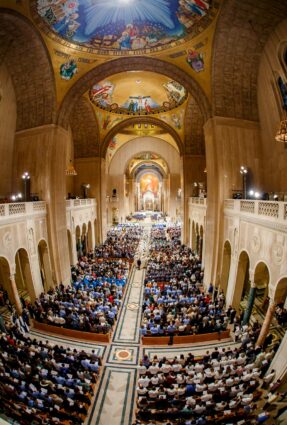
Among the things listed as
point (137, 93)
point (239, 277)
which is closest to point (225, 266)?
point (239, 277)

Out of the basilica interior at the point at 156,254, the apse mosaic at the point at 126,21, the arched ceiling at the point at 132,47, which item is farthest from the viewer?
the apse mosaic at the point at 126,21

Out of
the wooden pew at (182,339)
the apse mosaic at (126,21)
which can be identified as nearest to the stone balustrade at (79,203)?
the apse mosaic at (126,21)

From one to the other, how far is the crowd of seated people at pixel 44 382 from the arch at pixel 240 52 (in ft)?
40.0

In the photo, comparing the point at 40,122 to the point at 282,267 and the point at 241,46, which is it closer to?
the point at 241,46

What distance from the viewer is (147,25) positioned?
40.2 ft

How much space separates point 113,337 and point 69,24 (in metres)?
13.0

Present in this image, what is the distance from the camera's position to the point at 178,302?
10938mm

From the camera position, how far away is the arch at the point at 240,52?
10026mm

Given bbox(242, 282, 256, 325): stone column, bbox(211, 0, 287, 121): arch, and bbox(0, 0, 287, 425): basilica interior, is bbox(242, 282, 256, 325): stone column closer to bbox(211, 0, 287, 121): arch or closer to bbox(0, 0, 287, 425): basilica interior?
bbox(0, 0, 287, 425): basilica interior

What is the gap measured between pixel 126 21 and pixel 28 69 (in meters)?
5.18

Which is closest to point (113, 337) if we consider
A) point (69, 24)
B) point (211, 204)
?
Answer: point (211, 204)

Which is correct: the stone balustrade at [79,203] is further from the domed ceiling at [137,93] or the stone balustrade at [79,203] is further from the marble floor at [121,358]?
the domed ceiling at [137,93]

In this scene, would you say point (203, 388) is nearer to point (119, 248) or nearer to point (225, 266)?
point (225, 266)

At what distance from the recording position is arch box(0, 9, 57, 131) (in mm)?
10782
